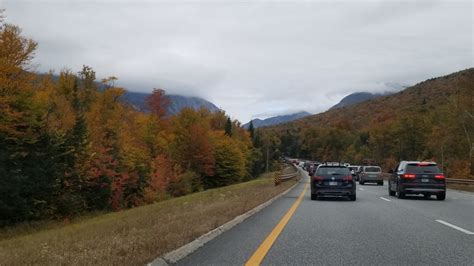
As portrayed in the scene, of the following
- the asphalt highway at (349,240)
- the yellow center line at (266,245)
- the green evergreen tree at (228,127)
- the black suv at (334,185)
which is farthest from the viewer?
the green evergreen tree at (228,127)

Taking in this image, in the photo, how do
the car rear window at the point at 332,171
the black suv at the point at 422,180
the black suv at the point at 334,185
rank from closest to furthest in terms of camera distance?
1. the black suv at the point at 334,185
2. the car rear window at the point at 332,171
3. the black suv at the point at 422,180

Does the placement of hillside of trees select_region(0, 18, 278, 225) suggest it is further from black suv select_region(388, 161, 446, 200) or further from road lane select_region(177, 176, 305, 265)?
road lane select_region(177, 176, 305, 265)

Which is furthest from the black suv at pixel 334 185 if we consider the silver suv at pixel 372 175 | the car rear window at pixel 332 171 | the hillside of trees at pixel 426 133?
the hillside of trees at pixel 426 133

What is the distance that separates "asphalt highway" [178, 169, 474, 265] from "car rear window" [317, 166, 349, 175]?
796cm

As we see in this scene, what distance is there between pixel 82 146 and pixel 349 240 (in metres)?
41.1

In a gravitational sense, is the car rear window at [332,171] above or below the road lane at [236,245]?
above

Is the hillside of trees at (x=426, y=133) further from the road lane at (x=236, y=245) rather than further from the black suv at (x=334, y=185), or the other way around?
the road lane at (x=236, y=245)

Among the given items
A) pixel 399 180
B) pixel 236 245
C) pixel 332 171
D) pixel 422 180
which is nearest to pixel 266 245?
pixel 236 245

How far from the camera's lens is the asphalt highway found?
28.3ft

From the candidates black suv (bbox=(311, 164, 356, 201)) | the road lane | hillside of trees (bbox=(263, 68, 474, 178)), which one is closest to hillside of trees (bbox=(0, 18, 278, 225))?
black suv (bbox=(311, 164, 356, 201))

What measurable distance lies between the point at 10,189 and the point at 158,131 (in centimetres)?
4702

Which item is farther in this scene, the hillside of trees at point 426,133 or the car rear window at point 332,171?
the hillside of trees at point 426,133

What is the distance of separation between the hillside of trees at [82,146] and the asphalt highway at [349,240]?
26.3m

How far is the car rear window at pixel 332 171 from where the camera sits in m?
24.9
